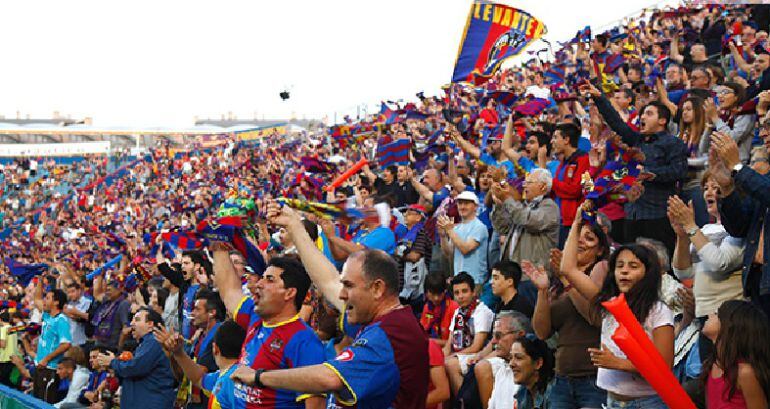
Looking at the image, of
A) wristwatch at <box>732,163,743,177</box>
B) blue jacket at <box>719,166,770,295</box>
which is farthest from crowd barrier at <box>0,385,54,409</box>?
wristwatch at <box>732,163,743,177</box>

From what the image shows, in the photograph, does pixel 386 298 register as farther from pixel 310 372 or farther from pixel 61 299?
pixel 61 299

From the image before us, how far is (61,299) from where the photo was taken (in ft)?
41.1

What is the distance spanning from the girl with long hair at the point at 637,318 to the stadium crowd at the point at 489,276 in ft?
0.04

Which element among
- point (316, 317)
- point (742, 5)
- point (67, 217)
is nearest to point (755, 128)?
point (316, 317)

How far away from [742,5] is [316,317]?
9028 millimetres

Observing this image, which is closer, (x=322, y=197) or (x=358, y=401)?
(x=358, y=401)

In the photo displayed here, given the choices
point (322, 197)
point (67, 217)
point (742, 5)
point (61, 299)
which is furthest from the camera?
point (67, 217)

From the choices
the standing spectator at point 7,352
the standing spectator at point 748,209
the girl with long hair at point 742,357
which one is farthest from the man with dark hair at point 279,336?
the standing spectator at point 7,352

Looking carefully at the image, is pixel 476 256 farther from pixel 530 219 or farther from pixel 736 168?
pixel 736 168

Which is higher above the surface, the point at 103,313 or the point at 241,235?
the point at 241,235

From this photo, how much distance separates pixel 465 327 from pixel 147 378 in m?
2.78

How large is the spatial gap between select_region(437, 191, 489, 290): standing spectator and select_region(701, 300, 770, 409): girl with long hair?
A: 445 cm

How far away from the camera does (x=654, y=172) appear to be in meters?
7.92

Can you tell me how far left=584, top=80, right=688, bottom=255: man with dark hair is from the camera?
791cm
